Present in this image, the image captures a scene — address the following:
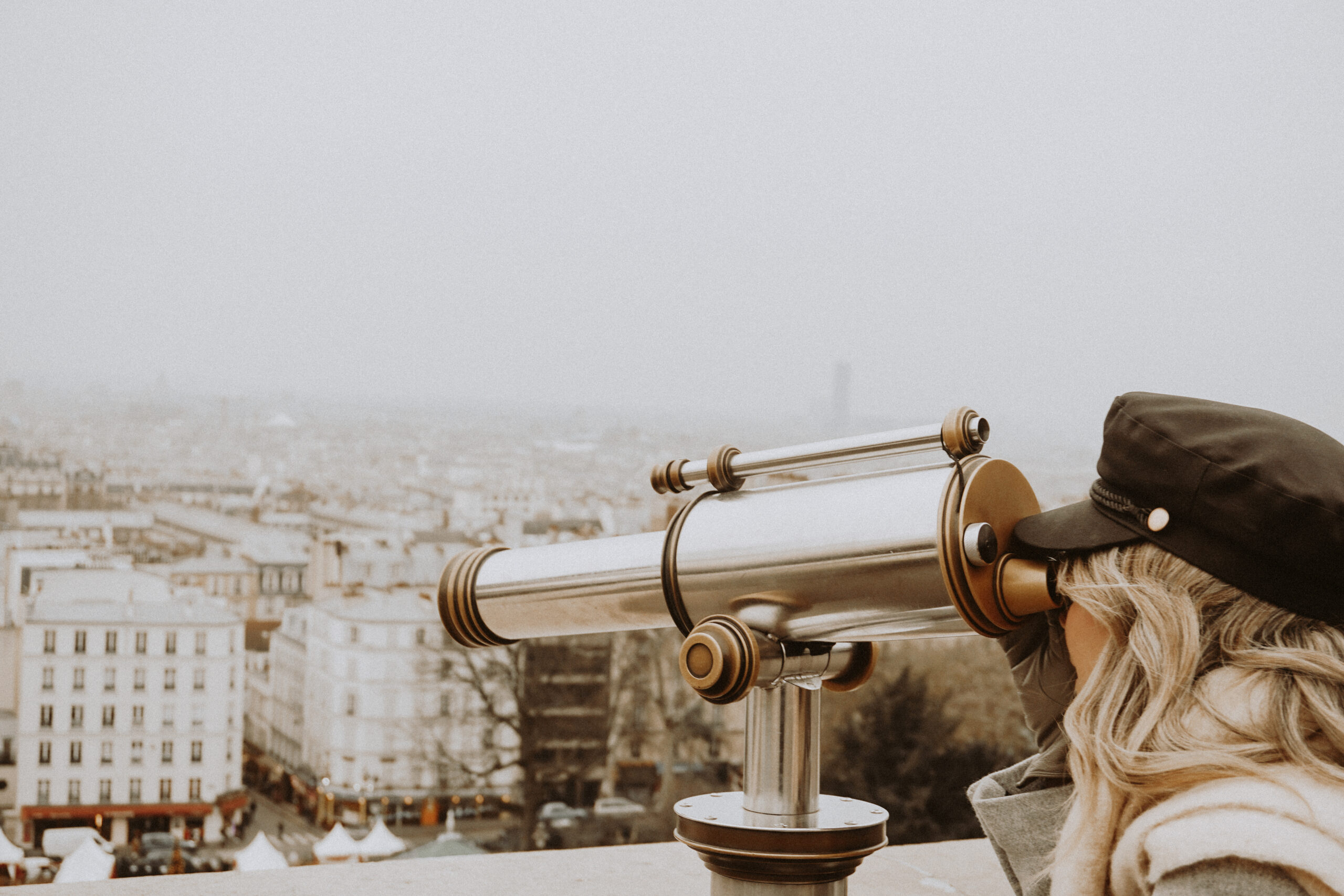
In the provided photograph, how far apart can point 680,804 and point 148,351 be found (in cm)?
1645

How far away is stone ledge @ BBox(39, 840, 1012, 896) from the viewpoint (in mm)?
1063

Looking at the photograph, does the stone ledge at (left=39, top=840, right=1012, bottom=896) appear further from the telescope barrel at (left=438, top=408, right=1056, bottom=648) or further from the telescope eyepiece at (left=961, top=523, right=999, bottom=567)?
the telescope eyepiece at (left=961, top=523, right=999, bottom=567)

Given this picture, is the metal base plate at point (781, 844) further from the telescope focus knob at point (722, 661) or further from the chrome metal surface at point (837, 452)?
the chrome metal surface at point (837, 452)

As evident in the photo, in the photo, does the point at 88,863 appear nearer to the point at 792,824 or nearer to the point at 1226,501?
the point at 792,824

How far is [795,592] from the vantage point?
2.46ft

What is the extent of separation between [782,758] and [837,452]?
21 centimetres

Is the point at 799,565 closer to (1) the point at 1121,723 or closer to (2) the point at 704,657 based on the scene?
(2) the point at 704,657

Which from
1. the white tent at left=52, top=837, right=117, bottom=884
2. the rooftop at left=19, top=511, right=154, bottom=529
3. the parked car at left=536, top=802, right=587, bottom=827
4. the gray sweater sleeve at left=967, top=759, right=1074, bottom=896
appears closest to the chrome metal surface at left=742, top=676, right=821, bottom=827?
the gray sweater sleeve at left=967, top=759, right=1074, bottom=896

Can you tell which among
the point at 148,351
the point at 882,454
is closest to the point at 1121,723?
the point at 882,454

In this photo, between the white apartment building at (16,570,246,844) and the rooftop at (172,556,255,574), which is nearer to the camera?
the white apartment building at (16,570,246,844)

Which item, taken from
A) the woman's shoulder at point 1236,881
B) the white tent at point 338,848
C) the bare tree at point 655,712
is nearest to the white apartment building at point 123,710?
the white tent at point 338,848

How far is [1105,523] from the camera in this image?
0.67 meters

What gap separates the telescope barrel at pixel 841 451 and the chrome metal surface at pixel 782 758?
152 mm

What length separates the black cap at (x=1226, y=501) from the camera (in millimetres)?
608
